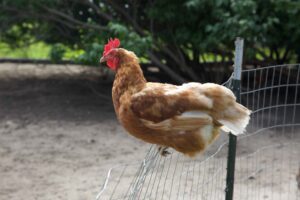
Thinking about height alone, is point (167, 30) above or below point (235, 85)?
below

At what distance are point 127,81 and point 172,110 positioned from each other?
0.28 m

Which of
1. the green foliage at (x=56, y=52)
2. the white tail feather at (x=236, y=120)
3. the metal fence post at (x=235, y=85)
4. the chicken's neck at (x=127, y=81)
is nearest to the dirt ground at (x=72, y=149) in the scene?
the green foliage at (x=56, y=52)

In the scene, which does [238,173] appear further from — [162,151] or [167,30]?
[167,30]

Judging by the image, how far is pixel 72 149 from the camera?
6.61 metres

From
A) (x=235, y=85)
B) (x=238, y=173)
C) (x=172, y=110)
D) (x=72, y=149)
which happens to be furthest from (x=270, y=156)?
(x=172, y=110)

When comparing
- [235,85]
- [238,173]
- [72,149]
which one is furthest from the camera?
[72,149]

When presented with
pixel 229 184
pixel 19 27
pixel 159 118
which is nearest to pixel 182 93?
pixel 159 118

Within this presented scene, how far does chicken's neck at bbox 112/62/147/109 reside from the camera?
2645 millimetres

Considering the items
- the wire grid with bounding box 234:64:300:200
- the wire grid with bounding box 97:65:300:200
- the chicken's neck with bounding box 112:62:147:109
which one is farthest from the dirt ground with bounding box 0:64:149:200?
the chicken's neck with bounding box 112:62:147:109

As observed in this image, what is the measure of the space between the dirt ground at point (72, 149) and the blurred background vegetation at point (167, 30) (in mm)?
876

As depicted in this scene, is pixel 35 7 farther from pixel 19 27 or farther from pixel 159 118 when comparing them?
pixel 159 118

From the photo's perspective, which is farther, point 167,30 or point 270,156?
point 167,30

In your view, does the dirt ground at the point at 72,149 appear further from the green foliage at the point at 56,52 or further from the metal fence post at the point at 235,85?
the metal fence post at the point at 235,85

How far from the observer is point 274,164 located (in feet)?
19.7
